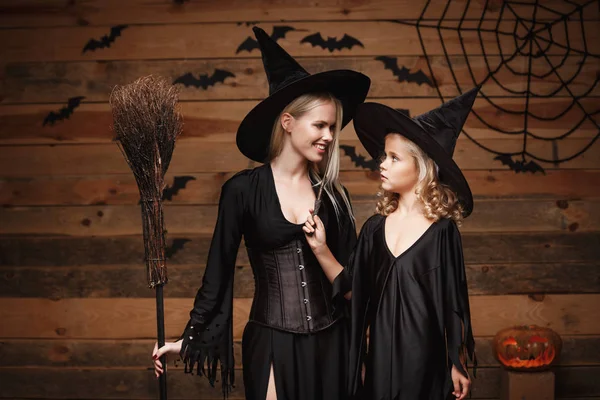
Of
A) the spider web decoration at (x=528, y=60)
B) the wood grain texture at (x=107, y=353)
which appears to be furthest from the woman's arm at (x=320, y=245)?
the spider web decoration at (x=528, y=60)

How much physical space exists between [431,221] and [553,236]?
173 centimetres

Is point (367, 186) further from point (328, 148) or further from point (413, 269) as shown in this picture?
point (413, 269)

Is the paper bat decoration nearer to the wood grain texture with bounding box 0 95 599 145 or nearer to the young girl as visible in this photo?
the wood grain texture with bounding box 0 95 599 145

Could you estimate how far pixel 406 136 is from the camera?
2395 mm

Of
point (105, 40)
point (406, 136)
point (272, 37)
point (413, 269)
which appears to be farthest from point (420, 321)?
point (105, 40)

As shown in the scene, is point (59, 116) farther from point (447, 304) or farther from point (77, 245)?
point (447, 304)

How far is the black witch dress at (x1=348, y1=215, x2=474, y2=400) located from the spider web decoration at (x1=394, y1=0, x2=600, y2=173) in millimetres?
1629

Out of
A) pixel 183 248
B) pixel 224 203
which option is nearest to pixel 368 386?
pixel 224 203

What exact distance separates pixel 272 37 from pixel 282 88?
1.43 metres

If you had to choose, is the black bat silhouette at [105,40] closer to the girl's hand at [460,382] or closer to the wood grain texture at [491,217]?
the wood grain texture at [491,217]

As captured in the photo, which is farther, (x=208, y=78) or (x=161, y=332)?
(x=208, y=78)

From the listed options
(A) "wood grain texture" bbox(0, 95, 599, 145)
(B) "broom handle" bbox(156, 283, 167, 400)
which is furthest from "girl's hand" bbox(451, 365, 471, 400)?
(A) "wood grain texture" bbox(0, 95, 599, 145)

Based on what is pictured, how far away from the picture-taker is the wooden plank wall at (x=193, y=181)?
3.82m

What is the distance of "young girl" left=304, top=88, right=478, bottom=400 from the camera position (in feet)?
7.52
